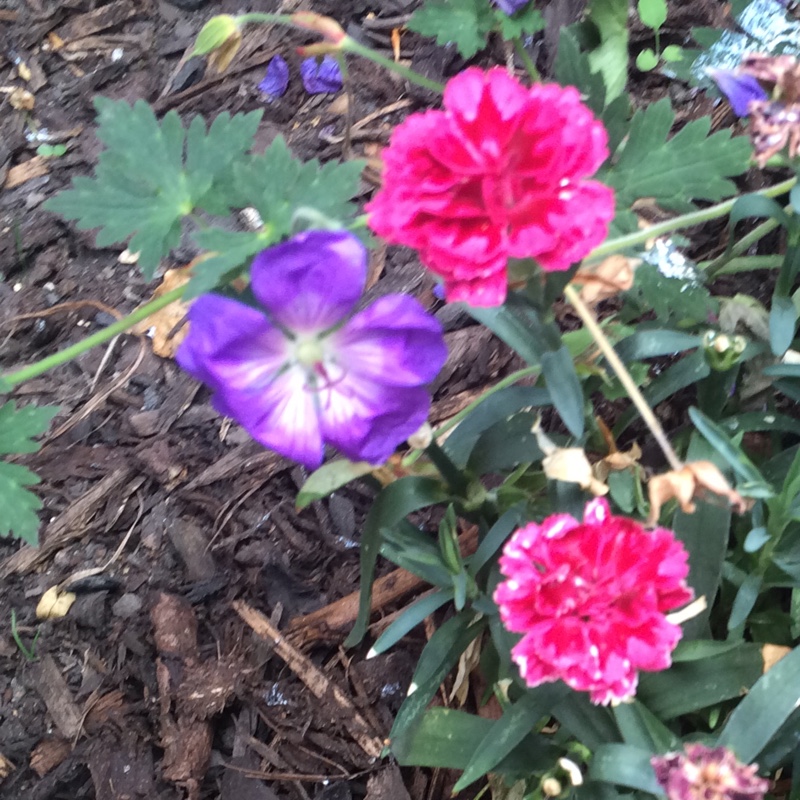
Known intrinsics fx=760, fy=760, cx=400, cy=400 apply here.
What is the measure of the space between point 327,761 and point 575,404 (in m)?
0.73

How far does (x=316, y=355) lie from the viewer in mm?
803

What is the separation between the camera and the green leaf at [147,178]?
88 cm

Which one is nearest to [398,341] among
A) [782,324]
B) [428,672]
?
[428,672]

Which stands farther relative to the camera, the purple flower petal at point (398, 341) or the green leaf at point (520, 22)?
the green leaf at point (520, 22)

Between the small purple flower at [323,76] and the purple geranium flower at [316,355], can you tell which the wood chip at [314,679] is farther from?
the small purple flower at [323,76]

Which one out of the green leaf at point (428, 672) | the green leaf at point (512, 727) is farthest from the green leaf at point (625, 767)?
the green leaf at point (428, 672)

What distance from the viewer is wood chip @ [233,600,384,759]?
1.17 m

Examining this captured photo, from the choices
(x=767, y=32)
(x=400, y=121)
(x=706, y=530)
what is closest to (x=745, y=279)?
(x=767, y=32)

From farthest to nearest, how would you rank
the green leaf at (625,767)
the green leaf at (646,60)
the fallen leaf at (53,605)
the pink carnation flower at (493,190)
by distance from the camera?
the green leaf at (646,60) → the fallen leaf at (53,605) → the green leaf at (625,767) → the pink carnation flower at (493,190)

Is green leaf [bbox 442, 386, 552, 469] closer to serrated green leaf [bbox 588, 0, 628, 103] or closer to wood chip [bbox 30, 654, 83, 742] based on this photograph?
serrated green leaf [bbox 588, 0, 628, 103]

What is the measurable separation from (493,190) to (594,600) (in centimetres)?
38

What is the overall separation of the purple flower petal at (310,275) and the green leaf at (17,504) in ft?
1.61

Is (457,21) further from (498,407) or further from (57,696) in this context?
(57,696)

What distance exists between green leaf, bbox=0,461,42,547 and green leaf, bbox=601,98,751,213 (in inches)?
33.9
